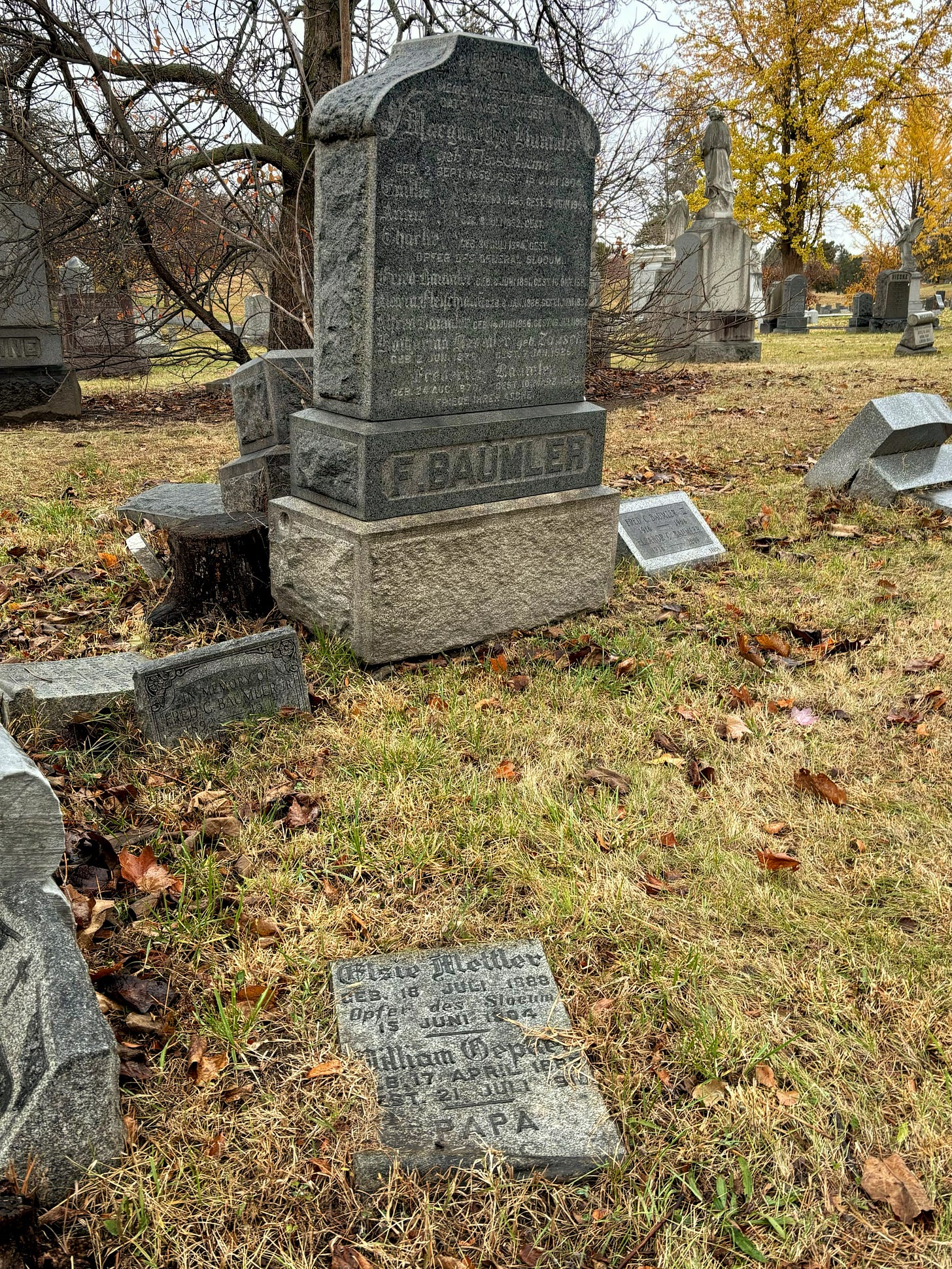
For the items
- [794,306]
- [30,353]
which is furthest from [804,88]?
[30,353]

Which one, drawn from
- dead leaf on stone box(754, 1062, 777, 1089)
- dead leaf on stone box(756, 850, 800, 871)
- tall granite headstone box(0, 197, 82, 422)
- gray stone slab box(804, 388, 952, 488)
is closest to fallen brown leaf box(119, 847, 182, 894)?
dead leaf on stone box(754, 1062, 777, 1089)

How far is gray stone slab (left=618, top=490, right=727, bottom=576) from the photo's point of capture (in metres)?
5.84

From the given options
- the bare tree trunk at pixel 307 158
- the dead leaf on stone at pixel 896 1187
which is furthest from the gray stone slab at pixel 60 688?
the bare tree trunk at pixel 307 158

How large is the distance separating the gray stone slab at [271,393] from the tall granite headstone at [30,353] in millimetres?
5925

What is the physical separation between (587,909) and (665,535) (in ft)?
11.7

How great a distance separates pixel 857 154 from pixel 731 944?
103ft

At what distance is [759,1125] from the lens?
2.20 metres

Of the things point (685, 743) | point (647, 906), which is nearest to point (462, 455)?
point (685, 743)

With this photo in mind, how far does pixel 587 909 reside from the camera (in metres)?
2.84

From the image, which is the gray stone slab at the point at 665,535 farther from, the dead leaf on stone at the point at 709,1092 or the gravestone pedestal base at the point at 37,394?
the gravestone pedestal base at the point at 37,394

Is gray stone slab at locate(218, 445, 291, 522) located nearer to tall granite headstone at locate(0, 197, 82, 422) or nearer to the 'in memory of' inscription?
the 'in memory of' inscription

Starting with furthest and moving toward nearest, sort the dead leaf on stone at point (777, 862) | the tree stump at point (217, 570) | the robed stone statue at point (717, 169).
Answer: the robed stone statue at point (717, 169) < the tree stump at point (217, 570) < the dead leaf on stone at point (777, 862)

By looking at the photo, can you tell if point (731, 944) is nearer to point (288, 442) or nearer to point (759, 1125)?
point (759, 1125)

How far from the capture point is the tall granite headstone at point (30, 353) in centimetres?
1038
